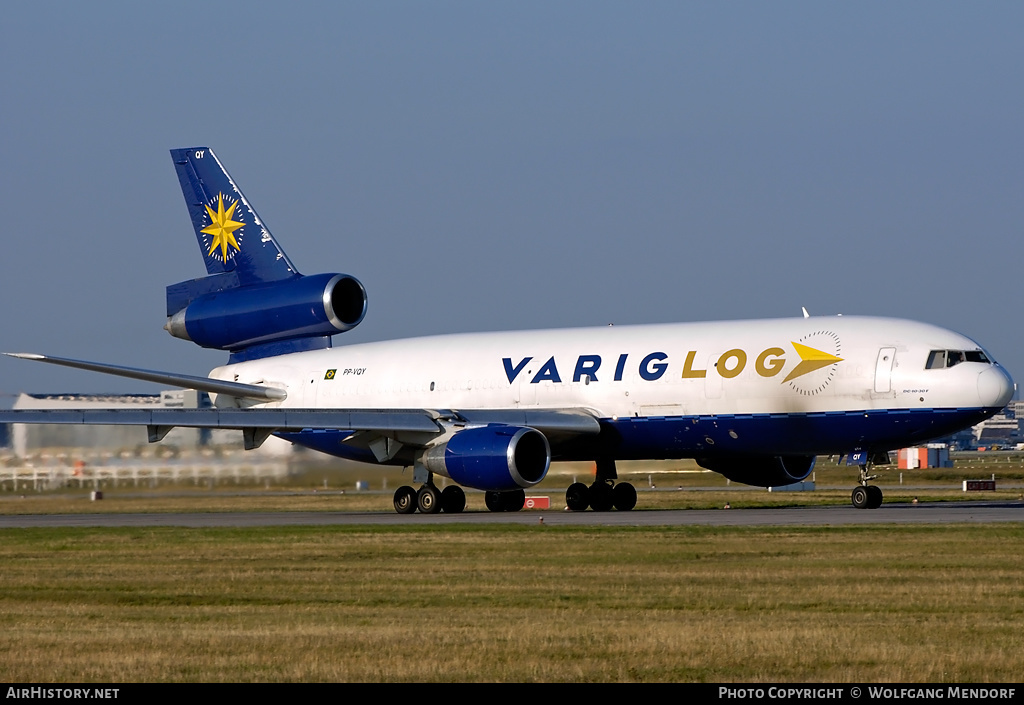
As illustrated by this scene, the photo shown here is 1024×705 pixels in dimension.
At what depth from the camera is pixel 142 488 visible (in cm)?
4031

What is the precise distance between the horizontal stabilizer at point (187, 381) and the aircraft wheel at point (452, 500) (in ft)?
24.5

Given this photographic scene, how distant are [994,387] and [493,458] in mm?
10424

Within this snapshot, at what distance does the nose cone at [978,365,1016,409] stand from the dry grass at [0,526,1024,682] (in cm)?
701

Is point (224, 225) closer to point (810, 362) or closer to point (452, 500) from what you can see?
point (452, 500)

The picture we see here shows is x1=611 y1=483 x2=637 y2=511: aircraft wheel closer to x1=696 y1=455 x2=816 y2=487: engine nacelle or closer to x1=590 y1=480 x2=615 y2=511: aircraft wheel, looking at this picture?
x1=590 y1=480 x2=615 y2=511: aircraft wheel

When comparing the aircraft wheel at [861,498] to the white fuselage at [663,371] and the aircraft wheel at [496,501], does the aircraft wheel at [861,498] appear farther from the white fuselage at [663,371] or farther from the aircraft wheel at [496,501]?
the aircraft wheel at [496,501]

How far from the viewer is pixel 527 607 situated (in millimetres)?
15258

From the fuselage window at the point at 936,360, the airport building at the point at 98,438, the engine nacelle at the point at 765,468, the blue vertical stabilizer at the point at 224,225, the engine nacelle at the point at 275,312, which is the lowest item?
the engine nacelle at the point at 765,468

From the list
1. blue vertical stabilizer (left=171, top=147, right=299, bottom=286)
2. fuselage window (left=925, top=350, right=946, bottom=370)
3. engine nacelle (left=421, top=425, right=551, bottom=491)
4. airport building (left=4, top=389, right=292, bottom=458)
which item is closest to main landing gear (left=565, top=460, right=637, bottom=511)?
engine nacelle (left=421, top=425, right=551, bottom=491)

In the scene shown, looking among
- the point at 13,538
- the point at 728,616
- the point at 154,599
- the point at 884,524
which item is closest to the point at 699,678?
the point at 728,616

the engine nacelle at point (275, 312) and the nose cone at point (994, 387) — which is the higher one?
the engine nacelle at point (275, 312)

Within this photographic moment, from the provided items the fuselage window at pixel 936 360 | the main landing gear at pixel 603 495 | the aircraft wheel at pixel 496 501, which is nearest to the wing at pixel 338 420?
the main landing gear at pixel 603 495

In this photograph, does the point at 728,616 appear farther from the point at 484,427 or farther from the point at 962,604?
the point at 484,427

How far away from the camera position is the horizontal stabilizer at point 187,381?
36.3m
